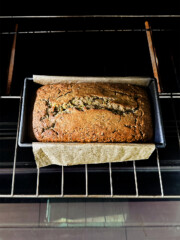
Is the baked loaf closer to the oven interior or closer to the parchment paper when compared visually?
the parchment paper

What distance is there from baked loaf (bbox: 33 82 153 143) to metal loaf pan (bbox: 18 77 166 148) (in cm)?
3

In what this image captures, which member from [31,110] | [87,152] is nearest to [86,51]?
[31,110]

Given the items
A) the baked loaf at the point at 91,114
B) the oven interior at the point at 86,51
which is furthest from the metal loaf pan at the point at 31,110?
the oven interior at the point at 86,51

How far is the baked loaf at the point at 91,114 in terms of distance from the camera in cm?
106

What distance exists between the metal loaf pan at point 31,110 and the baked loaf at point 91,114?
0.03 meters

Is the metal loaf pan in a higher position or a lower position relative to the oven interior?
lower

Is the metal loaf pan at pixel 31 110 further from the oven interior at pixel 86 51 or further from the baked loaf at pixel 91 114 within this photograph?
the oven interior at pixel 86 51

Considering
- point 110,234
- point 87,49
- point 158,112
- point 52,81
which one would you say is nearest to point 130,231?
point 110,234

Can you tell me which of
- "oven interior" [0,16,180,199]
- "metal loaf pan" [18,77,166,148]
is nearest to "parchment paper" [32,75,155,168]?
"metal loaf pan" [18,77,166,148]

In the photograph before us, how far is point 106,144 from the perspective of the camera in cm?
98

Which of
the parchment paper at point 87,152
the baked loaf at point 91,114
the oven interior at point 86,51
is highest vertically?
the oven interior at point 86,51

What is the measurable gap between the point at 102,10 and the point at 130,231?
135 cm

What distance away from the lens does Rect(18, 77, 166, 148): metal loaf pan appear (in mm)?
1050

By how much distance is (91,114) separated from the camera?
107cm
